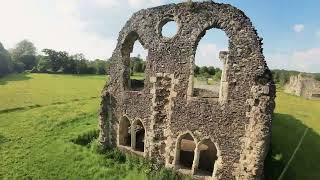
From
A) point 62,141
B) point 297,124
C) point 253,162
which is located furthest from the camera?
point 297,124

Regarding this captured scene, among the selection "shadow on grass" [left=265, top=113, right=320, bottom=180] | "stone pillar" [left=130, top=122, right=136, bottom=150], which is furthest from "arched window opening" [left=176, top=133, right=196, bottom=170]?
"shadow on grass" [left=265, top=113, right=320, bottom=180]

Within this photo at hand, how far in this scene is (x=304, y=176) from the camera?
15.9 m

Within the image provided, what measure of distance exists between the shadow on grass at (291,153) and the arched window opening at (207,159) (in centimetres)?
271

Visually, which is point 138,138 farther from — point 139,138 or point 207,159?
point 207,159

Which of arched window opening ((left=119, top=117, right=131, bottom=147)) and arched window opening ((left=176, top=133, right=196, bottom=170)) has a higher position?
arched window opening ((left=119, top=117, right=131, bottom=147))

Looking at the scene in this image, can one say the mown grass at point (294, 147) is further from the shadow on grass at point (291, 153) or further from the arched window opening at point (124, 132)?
the arched window opening at point (124, 132)

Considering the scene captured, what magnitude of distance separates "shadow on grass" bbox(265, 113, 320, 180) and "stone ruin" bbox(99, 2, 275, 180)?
125 inches

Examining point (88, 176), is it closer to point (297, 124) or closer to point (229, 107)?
point (229, 107)

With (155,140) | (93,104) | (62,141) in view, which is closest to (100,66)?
(93,104)

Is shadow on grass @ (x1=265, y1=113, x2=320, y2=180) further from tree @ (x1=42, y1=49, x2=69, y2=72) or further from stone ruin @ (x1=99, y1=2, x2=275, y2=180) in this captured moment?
tree @ (x1=42, y1=49, x2=69, y2=72)

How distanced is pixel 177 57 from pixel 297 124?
13364 millimetres

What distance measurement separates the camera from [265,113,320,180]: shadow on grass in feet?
52.6

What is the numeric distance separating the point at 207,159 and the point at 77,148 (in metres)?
7.79

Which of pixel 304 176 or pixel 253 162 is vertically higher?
pixel 253 162
